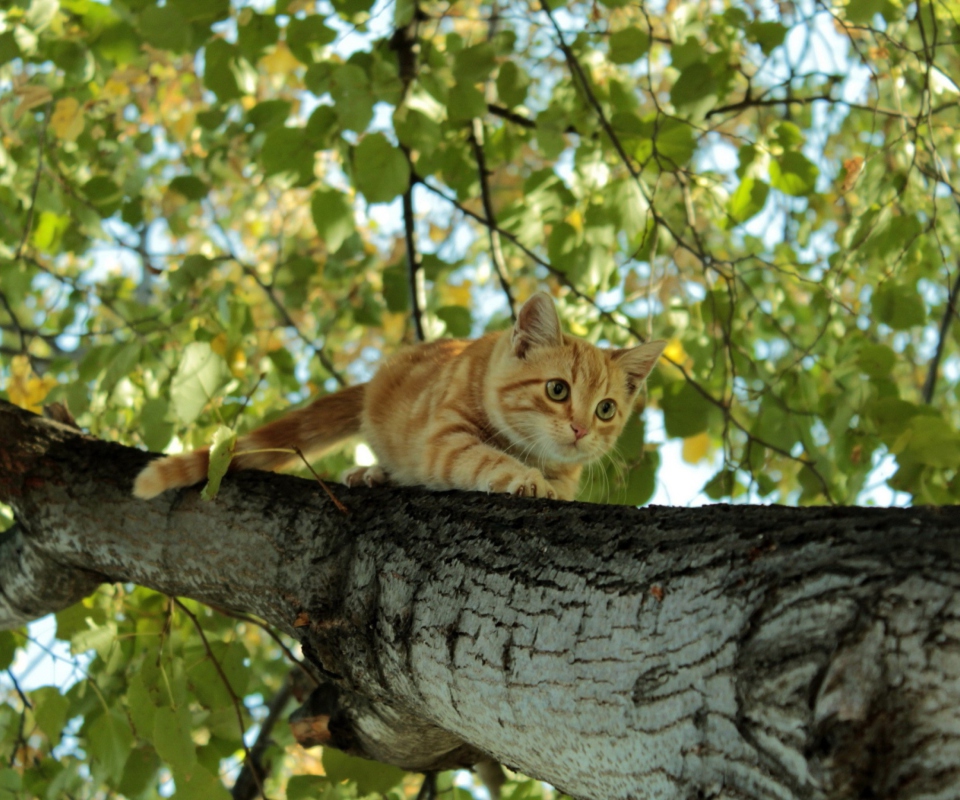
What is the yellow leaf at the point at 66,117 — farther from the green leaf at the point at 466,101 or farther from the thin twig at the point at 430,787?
the thin twig at the point at 430,787

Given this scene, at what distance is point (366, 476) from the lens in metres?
2.73

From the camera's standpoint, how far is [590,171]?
3094 mm

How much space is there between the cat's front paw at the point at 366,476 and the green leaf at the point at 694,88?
149 centimetres

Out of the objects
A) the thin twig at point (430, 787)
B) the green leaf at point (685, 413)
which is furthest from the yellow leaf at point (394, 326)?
the thin twig at point (430, 787)

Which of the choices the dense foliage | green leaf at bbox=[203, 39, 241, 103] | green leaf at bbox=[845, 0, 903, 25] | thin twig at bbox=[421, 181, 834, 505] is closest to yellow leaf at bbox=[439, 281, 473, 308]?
the dense foliage

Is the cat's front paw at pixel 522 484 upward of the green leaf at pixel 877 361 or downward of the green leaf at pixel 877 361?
downward

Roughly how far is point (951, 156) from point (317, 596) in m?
4.05

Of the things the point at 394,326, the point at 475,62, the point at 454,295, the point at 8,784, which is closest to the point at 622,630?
the point at 8,784

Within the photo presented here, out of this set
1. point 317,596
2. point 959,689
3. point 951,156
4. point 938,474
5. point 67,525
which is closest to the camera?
point 959,689

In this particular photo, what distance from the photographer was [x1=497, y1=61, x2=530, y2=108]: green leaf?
2756mm

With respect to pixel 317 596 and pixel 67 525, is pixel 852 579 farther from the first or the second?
pixel 67 525

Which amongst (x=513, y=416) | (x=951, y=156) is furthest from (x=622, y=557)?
(x=951, y=156)

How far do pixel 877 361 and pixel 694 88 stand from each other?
1.02 metres

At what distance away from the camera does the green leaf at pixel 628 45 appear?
263 centimetres
